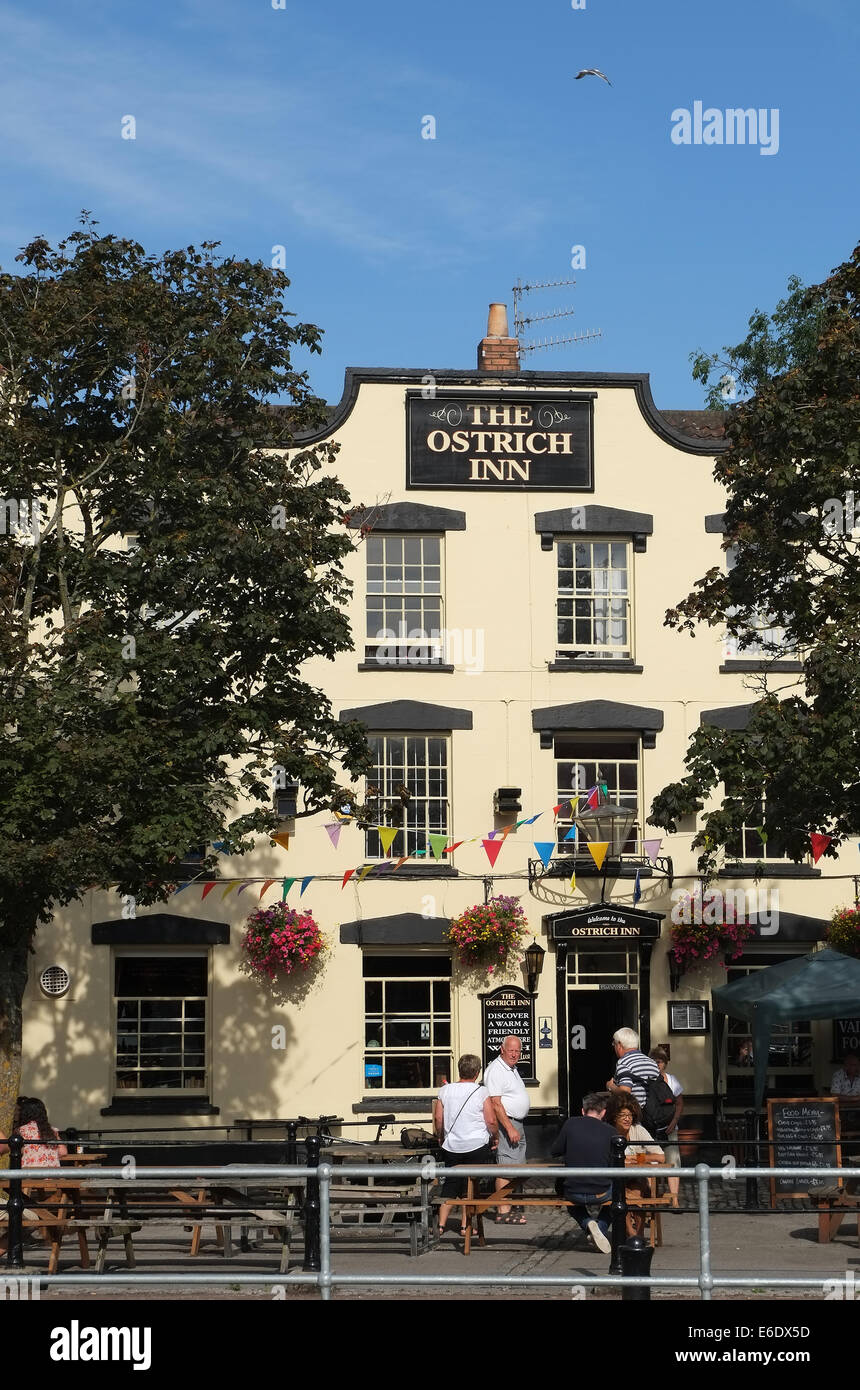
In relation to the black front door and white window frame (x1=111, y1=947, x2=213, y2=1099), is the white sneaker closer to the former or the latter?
the black front door

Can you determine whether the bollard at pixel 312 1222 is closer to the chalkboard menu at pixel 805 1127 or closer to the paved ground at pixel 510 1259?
the paved ground at pixel 510 1259

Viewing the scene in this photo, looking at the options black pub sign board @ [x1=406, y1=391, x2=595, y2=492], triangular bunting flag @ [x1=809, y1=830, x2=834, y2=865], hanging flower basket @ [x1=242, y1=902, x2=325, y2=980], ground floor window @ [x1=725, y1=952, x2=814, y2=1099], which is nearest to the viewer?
triangular bunting flag @ [x1=809, y1=830, x2=834, y2=865]

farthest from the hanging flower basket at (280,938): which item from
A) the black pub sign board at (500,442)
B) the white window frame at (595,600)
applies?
the black pub sign board at (500,442)

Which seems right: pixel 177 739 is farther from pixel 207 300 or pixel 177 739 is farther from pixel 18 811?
pixel 207 300

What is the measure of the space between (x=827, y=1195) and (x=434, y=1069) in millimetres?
10945

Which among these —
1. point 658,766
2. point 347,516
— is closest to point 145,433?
point 347,516

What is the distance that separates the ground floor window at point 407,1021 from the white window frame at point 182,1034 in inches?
86.3

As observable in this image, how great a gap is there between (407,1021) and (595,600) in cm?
665

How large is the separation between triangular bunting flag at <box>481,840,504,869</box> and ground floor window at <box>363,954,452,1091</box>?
155 cm

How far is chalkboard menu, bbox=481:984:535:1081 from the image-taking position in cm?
2550

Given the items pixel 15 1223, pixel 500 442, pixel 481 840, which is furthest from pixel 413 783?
pixel 15 1223

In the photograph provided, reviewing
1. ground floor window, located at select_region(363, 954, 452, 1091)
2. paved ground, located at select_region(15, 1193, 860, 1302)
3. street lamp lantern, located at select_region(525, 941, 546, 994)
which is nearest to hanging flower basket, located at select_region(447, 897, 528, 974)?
street lamp lantern, located at select_region(525, 941, 546, 994)

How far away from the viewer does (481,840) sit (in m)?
25.9

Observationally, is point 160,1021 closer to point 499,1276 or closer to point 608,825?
point 608,825
